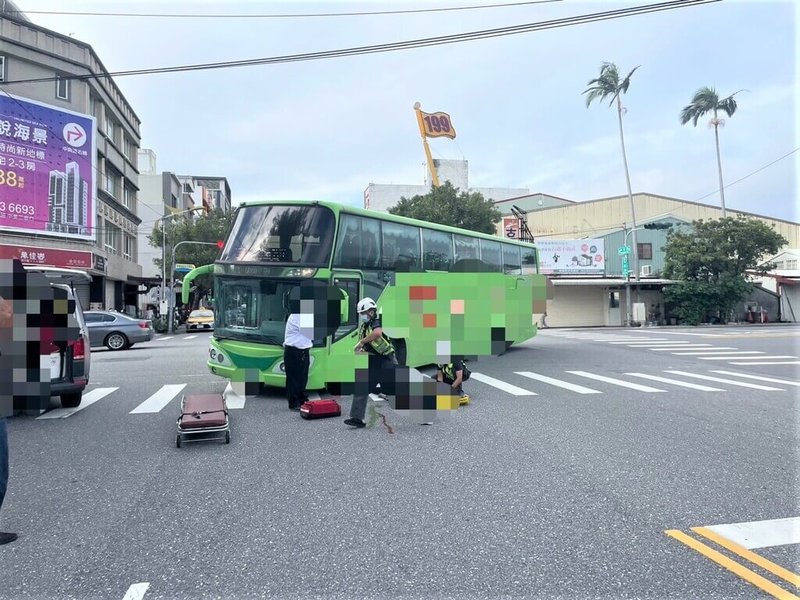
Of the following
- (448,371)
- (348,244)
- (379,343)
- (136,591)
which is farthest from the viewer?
(348,244)

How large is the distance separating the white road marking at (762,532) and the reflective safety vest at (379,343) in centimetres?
426

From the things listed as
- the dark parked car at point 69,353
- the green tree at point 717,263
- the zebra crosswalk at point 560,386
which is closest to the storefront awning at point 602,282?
the green tree at point 717,263

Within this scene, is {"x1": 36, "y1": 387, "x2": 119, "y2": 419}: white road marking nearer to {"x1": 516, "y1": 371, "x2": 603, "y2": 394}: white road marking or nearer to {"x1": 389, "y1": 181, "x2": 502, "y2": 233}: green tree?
{"x1": 516, "y1": 371, "x2": 603, "y2": 394}: white road marking

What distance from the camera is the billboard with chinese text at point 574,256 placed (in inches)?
1583

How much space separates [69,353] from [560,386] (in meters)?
8.78

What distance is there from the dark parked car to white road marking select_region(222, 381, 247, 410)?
2.18 metres

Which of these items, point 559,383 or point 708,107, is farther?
point 708,107

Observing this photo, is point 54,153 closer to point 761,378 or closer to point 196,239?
point 196,239

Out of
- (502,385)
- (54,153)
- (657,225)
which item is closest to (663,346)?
(502,385)

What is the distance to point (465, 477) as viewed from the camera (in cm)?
539

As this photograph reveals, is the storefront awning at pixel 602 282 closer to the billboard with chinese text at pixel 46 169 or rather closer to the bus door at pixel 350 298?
the billboard with chinese text at pixel 46 169

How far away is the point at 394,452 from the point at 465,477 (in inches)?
44.9

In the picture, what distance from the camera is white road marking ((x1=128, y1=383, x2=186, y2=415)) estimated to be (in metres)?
8.79

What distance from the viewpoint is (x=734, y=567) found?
3.55m
